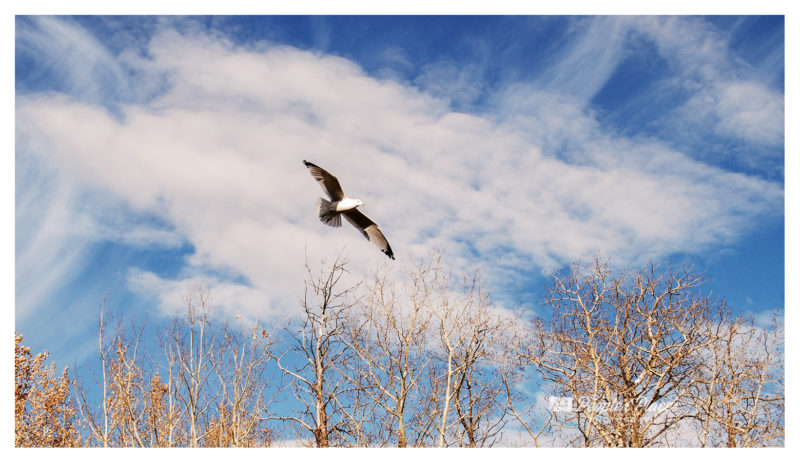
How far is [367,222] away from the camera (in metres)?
10.3

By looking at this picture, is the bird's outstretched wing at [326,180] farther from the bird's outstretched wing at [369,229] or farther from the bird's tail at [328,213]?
the bird's outstretched wing at [369,229]

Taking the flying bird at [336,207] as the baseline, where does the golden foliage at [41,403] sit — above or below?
below

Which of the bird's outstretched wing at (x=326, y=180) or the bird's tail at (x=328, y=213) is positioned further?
the bird's tail at (x=328, y=213)

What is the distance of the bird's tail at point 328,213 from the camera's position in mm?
9617

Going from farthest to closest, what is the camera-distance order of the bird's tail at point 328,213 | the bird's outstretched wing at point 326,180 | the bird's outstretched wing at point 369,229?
the bird's outstretched wing at point 369,229 → the bird's tail at point 328,213 → the bird's outstretched wing at point 326,180

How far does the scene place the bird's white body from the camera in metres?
9.38

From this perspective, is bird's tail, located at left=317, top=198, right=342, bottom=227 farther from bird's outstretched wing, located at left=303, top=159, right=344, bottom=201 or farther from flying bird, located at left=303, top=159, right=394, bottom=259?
bird's outstretched wing, located at left=303, top=159, right=344, bottom=201

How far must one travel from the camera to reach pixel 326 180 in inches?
366

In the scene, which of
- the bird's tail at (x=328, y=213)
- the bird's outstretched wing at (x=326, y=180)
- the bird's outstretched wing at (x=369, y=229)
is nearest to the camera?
the bird's outstretched wing at (x=326, y=180)

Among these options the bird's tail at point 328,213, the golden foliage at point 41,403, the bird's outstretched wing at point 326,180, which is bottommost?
the golden foliage at point 41,403

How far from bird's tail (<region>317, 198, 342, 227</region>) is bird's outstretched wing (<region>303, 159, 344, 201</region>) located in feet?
0.58

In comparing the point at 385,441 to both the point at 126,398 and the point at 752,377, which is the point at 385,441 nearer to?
the point at 126,398

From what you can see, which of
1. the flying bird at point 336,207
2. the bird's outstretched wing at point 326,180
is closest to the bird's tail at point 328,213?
the flying bird at point 336,207
